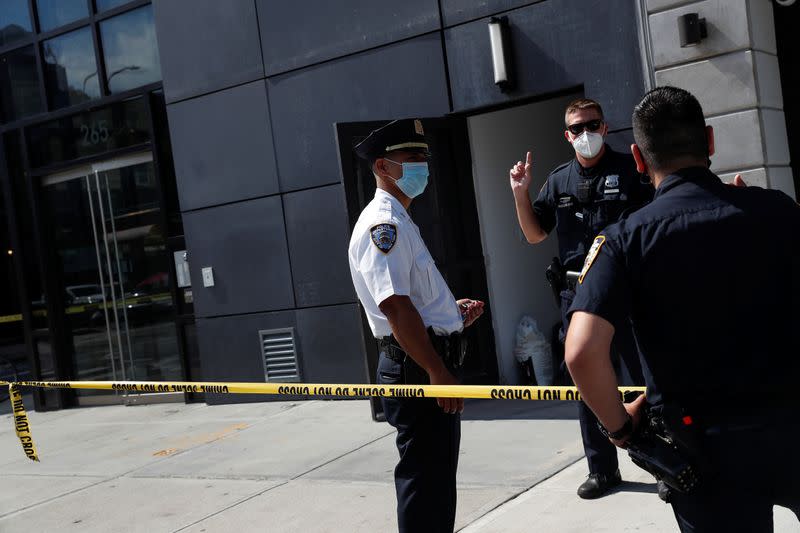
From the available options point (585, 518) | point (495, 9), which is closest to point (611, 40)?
point (495, 9)

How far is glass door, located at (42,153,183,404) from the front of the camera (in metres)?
9.77

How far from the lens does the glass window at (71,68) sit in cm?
991

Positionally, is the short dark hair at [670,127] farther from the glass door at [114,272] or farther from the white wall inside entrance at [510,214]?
the glass door at [114,272]

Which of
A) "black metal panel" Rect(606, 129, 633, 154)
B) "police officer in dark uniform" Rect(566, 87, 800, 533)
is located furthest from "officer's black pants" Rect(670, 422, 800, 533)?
"black metal panel" Rect(606, 129, 633, 154)

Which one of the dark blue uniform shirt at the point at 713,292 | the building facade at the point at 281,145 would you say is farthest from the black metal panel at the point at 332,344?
the dark blue uniform shirt at the point at 713,292

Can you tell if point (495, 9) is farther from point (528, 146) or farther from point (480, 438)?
point (480, 438)

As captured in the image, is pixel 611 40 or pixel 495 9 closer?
pixel 611 40

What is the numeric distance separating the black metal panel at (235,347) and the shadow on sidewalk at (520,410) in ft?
6.98

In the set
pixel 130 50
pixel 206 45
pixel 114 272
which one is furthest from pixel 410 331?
pixel 114 272

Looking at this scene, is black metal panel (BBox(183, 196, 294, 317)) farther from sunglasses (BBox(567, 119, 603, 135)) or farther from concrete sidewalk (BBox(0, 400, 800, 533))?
sunglasses (BBox(567, 119, 603, 135))

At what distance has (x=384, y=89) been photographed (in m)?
7.89

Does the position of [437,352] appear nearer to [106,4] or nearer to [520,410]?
[520,410]

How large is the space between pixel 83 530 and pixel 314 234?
3.61m

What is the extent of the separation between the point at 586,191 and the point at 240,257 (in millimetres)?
4950
